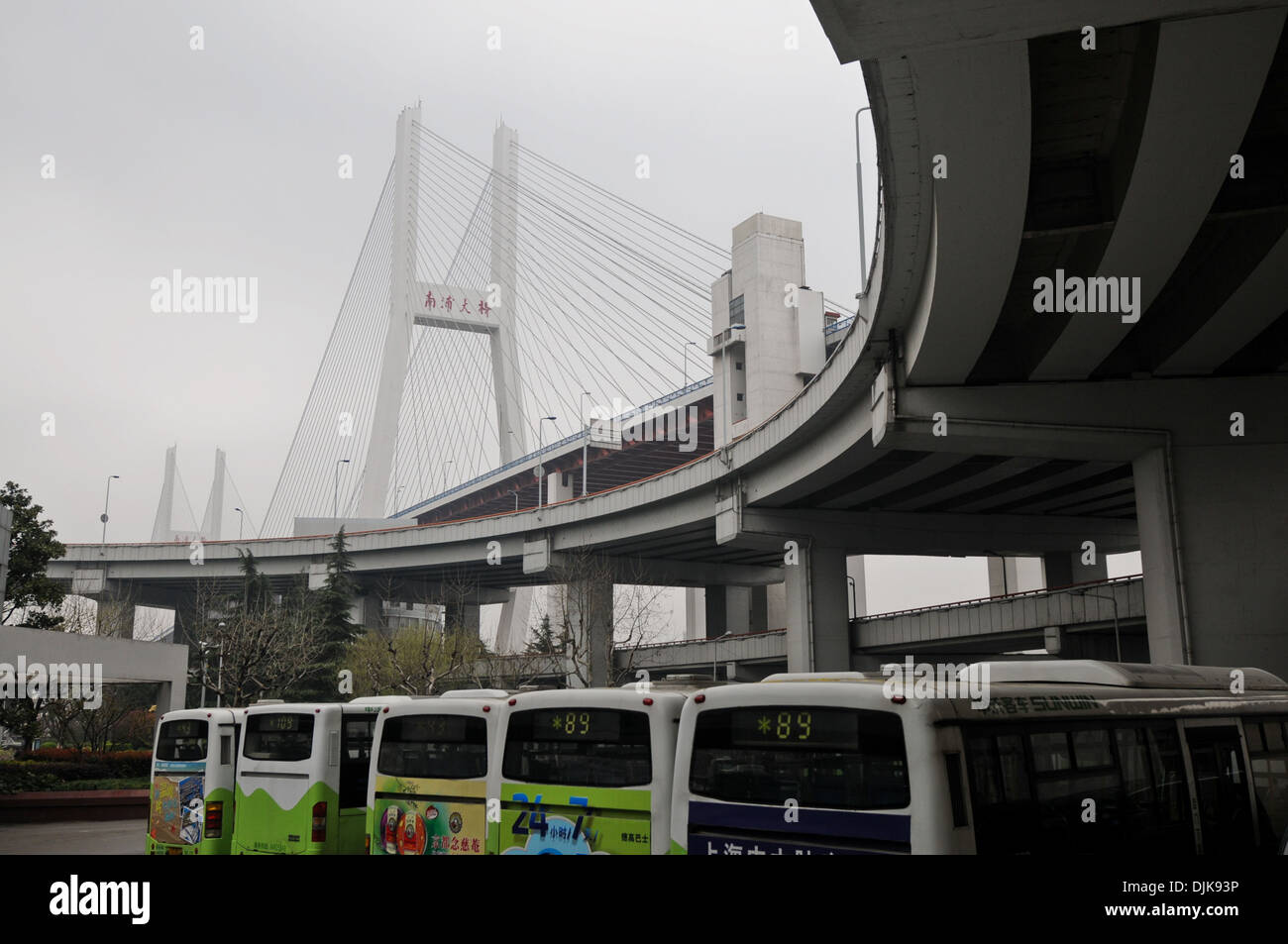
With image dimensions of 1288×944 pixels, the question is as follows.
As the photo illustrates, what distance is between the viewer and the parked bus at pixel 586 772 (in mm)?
9141

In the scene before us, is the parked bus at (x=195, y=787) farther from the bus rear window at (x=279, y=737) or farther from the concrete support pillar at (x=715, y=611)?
the concrete support pillar at (x=715, y=611)

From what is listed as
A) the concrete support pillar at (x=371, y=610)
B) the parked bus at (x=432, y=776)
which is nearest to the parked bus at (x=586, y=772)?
the parked bus at (x=432, y=776)

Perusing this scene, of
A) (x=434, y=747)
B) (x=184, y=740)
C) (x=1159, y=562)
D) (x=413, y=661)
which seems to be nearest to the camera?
(x=434, y=747)

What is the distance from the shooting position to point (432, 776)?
10.8 meters

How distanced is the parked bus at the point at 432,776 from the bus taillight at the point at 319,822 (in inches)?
48.8

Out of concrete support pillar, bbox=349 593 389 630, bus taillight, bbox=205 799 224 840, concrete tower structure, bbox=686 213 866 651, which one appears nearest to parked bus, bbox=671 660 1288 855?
bus taillight, bbox=205 799 224 840

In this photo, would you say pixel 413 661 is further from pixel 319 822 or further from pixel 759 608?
pixel 319 822

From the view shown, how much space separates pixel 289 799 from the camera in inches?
508

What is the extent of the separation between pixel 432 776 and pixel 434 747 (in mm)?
284

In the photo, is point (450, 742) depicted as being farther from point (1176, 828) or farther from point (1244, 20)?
point (1244, 20)

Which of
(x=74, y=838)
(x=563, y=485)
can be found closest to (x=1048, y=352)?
(x=74, y=838)

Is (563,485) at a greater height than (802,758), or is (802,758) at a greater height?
(563,485)
